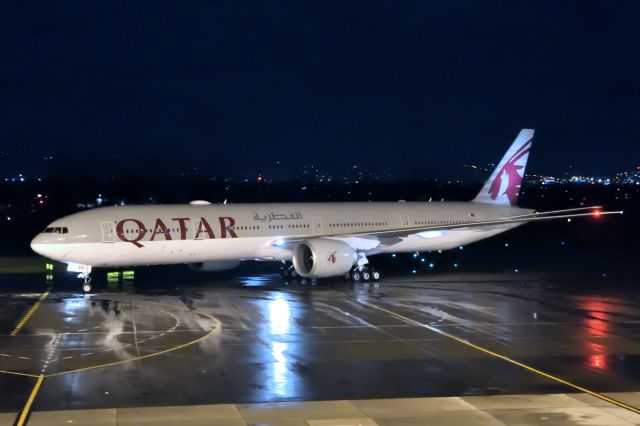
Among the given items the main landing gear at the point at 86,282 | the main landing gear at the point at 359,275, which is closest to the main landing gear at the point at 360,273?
the main landing gear at the point at 359,275

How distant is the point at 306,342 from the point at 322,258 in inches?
512

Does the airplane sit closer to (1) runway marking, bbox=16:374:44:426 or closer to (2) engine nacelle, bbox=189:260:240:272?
(2) engine nacelle, bbox=189:260:240:272

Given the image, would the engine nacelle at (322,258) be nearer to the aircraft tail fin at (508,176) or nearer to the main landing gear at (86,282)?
the main landing gear at (86,282)

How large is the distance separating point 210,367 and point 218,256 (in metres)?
17.3

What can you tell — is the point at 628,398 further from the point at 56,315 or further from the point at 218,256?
the point at 218,256

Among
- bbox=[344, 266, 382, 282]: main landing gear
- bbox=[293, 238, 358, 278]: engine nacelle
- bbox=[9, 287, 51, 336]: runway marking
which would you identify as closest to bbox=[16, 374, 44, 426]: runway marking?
bbox=[9, 287, 51, 336]: runway marking

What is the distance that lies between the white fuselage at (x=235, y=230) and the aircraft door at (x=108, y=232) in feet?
0.12

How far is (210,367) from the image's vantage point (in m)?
19.3

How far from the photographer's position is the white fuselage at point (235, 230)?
3353 cm

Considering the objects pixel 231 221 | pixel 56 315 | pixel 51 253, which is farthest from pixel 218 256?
pixel 56 315

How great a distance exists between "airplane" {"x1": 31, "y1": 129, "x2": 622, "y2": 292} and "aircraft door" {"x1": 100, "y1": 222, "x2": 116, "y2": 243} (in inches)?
1.5

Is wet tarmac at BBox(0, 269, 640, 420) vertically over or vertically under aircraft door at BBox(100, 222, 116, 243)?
under

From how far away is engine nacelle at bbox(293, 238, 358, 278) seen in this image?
3553 centimetres

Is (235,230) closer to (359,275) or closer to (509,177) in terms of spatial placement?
(359,275)
